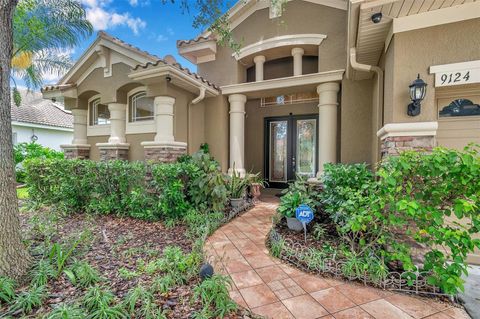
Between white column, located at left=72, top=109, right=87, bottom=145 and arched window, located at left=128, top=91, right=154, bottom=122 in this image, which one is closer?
arched window, located at left=128, top=91, right=154, bottom=122

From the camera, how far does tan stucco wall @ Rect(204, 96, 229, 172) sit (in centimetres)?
795

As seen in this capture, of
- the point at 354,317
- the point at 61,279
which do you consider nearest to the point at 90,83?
the point at 61,279

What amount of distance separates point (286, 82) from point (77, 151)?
7851 mm

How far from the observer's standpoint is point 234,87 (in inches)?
302

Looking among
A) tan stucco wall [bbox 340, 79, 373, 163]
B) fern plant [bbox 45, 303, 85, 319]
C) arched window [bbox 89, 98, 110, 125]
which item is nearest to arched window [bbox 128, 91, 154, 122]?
arched window [bbox 89, 98, 110, 125]

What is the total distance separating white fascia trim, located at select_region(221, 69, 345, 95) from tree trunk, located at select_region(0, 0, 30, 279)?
5.42m

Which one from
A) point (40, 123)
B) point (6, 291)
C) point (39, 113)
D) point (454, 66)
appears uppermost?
point (39, 113)

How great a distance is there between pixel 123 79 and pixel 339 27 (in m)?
6.54

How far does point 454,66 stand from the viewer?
345 cm

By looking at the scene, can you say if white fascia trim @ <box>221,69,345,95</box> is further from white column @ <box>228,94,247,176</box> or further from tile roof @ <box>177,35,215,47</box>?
tile roof @ <box>177,35,215,47</box>

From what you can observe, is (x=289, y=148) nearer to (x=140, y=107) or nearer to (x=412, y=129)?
(x=412, y=129)

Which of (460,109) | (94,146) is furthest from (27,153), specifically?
(460,109)

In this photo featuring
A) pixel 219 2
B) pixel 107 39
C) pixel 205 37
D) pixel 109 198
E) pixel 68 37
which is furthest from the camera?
pixel 68 37

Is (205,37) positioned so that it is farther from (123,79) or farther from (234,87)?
(123,79)
